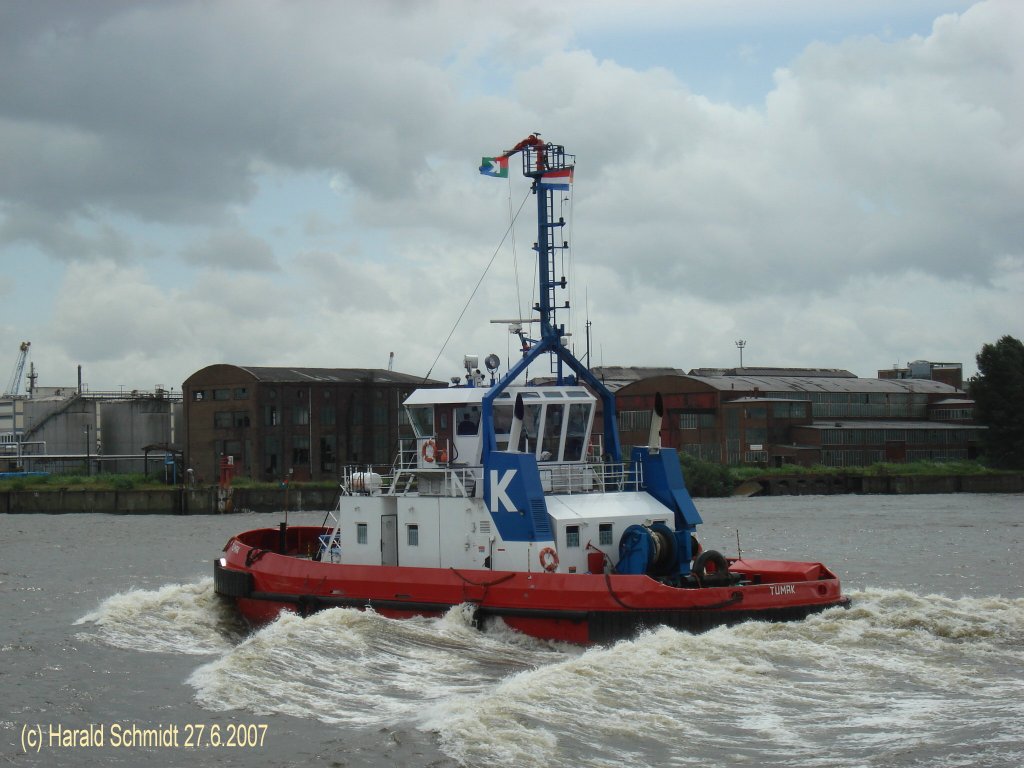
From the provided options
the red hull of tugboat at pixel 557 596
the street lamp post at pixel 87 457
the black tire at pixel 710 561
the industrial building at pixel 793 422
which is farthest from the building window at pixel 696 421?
the black tire at pixel 710 561

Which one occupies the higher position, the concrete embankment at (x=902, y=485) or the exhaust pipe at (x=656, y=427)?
the exhaust pipe at (x=656, y=427)

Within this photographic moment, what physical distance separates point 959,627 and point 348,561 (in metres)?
10.2

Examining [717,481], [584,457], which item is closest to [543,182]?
[584,457]

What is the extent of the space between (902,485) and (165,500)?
4309cm

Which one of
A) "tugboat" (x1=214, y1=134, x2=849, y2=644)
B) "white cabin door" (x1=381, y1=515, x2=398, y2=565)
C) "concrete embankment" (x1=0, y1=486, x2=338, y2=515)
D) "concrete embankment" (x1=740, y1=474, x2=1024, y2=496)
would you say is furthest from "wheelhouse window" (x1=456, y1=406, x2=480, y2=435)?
"concrete embankment" (x1=740, y1=474, x2=1024, y2=496)

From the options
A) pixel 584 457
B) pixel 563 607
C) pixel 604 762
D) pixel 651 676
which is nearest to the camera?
pixel 604 762

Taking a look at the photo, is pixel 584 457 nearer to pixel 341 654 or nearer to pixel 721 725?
pixel 341 654

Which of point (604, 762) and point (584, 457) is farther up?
point (584, 457)

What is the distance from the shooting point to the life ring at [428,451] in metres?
21.5

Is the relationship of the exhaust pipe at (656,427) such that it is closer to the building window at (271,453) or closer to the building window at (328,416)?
the building window at (271,453)

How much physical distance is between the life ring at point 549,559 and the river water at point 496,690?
45.7 inches

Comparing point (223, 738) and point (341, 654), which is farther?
point (341, 654)

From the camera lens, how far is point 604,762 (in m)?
13.1

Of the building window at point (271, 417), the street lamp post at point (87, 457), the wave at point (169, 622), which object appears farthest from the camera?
the street lamp post at point (87, 457)
